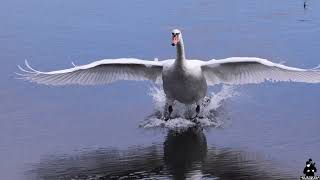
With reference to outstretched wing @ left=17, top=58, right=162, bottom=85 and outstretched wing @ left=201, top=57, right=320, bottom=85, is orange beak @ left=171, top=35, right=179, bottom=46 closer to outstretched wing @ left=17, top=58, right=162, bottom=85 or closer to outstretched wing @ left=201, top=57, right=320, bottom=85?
outstretched wing @ left=201, top=57, right=320, bottom=85

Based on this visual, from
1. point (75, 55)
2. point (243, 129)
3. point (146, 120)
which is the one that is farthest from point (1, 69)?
point (243, 129)

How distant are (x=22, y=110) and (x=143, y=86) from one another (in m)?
2.91

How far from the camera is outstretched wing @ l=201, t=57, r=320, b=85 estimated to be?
14688 millimetres

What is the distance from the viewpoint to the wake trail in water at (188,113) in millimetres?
14578

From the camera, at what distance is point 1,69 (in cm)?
1767

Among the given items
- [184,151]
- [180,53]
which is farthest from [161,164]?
[180,53]

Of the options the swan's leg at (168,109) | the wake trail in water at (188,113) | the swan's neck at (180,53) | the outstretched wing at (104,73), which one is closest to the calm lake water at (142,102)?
the wake trail in water at (188,113)

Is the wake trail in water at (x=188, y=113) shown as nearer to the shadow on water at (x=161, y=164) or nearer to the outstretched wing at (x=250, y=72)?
the outstretched wing at (x=250, y=72)

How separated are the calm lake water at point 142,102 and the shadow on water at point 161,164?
2 centimetres

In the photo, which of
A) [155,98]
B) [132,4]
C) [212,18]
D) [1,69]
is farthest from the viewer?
[132,4]

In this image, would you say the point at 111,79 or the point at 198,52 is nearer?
the point at 111,79

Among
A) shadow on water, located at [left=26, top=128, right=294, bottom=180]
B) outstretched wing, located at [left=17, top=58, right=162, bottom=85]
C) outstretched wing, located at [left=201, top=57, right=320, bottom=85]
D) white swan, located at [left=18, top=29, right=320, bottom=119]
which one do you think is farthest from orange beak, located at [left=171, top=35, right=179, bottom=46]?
shadow on water, located at [left=26, top=128, right=294, bottom=180]

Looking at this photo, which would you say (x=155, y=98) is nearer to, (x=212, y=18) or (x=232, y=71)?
(x=232, y=71)

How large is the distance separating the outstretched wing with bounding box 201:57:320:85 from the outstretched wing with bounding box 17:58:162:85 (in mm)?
1049
